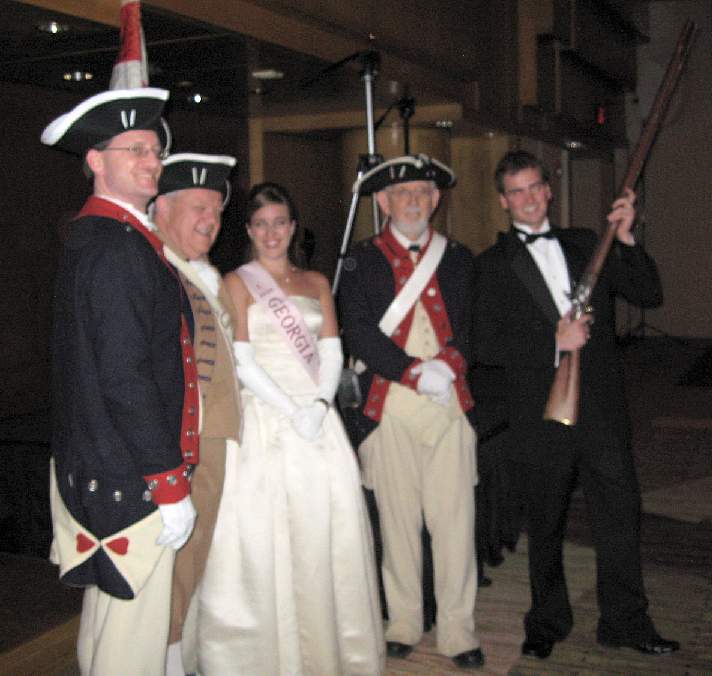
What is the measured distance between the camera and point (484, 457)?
4.10 meters

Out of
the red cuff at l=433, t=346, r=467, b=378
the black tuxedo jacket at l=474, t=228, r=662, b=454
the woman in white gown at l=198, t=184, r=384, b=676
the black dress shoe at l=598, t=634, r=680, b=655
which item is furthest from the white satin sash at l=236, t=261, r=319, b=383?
the black dress shoe at l=598, t=634, r=680, b=655

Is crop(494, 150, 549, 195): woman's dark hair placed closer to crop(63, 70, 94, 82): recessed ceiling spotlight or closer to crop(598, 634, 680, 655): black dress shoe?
crop(598, 634, 680, 655): black dress shoe

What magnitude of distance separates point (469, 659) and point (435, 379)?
0.90 m

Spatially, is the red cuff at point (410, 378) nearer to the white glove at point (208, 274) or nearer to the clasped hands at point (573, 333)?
the clasped hands at point (573, 333)

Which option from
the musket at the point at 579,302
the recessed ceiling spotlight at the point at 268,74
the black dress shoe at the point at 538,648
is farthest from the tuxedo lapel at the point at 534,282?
the recessed ceiling spotlight at the point at 268,74

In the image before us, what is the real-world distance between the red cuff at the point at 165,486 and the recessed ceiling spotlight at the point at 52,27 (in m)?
1.70

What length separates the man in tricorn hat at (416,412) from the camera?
3168 millimetres

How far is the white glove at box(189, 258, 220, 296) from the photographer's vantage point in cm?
275

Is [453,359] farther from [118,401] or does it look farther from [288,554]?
[118,401]

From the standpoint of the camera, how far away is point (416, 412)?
10.3ft

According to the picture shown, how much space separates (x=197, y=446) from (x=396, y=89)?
3487 mm

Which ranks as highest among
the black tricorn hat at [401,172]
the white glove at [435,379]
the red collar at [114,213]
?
the black tricorn hat at [401,172]

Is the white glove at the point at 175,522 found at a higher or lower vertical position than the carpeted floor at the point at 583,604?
higher

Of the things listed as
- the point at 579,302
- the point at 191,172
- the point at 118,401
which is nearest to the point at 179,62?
the point at 191,172
